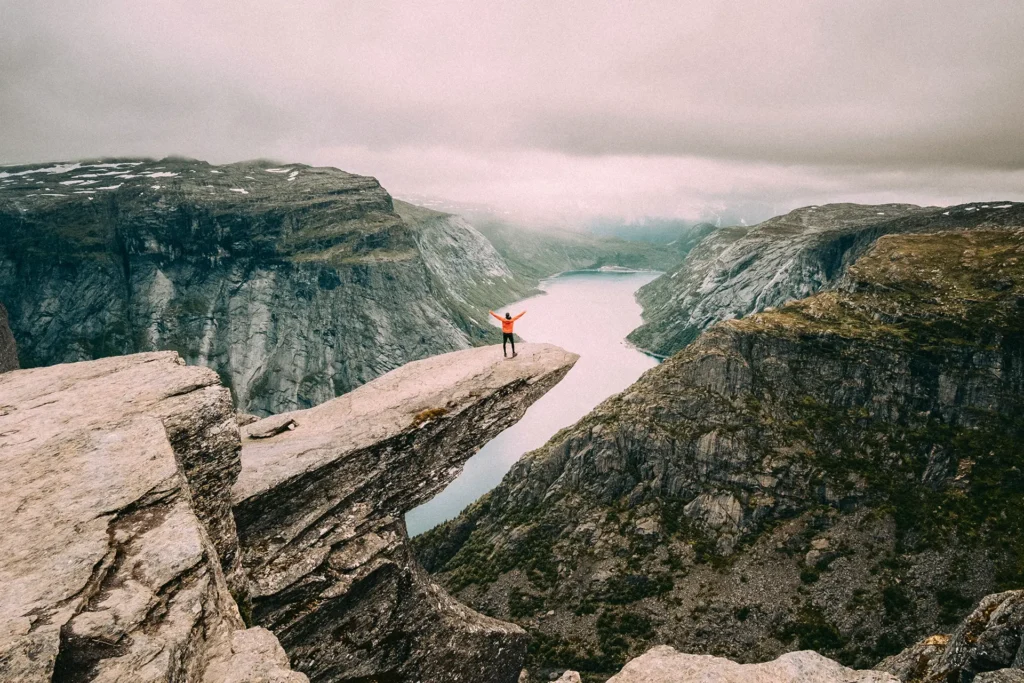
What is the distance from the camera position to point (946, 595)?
3287 inches

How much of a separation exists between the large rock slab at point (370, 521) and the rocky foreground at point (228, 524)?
112 millimetres

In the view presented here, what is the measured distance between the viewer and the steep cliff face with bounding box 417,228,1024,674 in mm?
89750

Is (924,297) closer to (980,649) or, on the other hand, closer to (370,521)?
(980,649)

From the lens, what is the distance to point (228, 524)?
923 inches

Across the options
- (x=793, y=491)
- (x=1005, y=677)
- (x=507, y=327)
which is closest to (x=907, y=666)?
(x=1005, y=677)

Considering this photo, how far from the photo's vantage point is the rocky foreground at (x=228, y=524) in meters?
14.2

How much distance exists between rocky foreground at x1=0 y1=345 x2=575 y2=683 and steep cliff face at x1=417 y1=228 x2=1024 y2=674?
7749cm

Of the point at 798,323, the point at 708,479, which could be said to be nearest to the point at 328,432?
the point at 708,479

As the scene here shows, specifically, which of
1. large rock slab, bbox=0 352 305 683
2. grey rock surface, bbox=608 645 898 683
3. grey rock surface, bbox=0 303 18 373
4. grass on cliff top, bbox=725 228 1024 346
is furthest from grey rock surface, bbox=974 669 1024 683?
grass on cliff top, bbox=725 228 1024 346

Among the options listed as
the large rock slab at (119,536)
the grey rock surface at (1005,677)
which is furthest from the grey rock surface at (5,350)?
the grey rock surface at (1005,677)

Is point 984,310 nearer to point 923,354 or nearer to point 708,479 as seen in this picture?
point 923,354

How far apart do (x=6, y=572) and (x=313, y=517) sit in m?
15.4

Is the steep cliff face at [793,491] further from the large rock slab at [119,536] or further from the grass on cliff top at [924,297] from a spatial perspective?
the large rock slab at [119,536]

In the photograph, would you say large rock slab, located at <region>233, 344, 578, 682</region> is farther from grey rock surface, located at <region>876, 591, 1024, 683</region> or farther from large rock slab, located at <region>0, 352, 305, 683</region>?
grey rock surface, located at <region>876, 591, 1024, 683</region>
